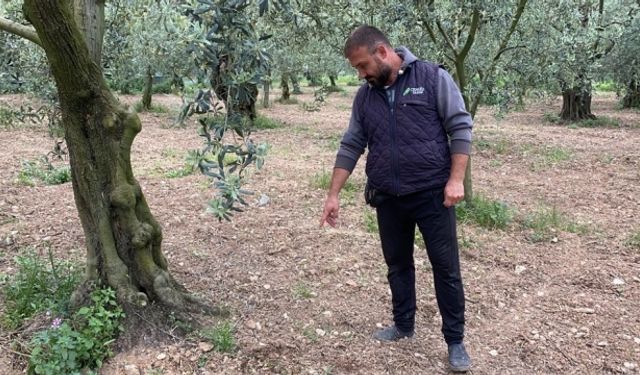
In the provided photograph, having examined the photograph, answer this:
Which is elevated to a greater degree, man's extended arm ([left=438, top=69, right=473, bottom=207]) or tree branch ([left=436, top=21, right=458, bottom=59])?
tree branch ([left=436, top=21, right=458, bottom=59])

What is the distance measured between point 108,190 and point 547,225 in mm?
4275

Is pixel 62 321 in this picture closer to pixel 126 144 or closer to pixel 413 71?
pixel 126 144

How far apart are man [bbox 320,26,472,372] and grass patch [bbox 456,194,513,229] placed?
266 centimetres

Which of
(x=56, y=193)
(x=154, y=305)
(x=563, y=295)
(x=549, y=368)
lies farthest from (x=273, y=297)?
(x=56, y=193)

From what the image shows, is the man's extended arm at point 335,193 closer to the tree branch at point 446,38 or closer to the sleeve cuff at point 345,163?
the sleeve cuff at point 345,163

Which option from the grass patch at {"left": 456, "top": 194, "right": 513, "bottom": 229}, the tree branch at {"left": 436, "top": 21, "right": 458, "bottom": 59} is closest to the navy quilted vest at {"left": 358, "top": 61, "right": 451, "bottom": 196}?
the tree branch at {"left": 436, "top": 21, "right": 458, "bottom": 59}

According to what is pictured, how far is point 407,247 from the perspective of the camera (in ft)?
10.6

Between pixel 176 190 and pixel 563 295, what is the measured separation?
4350mm

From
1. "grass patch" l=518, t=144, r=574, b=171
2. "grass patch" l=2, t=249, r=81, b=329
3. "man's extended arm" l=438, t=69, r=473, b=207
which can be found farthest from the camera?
"grass patch" l=518, t=144, r=574, b=171

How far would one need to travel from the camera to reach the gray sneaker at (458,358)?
3.11 metres

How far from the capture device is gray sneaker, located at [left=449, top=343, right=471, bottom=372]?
10.2 ft

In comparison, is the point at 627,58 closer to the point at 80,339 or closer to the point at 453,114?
the point at 453,114

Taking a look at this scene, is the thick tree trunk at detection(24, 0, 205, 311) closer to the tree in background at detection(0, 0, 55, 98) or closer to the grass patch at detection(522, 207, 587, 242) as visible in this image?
the tree in background at detection(0, 0, 55, 98)

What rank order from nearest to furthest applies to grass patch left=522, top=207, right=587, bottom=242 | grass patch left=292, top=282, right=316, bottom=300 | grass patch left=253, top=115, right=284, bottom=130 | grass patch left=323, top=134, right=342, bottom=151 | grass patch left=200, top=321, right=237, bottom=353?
grass patch left=200, top=321, right=237, bottom=353, grass patch left=292, top=282, right=316, bottom=300, grass patch left=522, top=207, right=587, bottom=242, grass patch left=323, top=134, right=342, bottom=151, grass patch left=253, top=115, right=284, bottom=130
